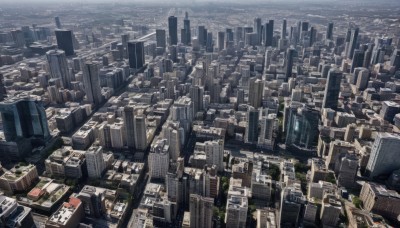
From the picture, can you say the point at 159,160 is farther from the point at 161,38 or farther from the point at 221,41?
the point at 221,41

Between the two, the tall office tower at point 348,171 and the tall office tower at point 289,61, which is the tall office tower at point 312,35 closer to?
the tall office tower at point 289,61

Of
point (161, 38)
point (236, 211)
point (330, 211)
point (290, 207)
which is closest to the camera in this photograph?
point (236, 211)

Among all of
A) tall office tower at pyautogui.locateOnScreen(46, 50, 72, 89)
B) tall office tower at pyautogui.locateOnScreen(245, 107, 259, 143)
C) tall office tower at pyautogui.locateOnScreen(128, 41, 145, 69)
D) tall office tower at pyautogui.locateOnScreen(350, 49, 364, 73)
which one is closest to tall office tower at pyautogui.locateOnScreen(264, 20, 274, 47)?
tall office tower at pyautogui.locateOnScreen(350, 49, 364, 73)

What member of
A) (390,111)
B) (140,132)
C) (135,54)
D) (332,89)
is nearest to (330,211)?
(140,132)

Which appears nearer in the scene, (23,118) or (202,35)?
(23,118)

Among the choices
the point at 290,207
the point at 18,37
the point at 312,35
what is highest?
the point at 312,35

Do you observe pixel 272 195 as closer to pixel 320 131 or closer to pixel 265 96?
pixel 320 131

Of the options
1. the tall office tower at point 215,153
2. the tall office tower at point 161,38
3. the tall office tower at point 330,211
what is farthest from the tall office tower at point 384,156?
the tall office tower at point 161,38
